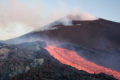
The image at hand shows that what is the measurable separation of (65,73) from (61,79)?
28.5 inches

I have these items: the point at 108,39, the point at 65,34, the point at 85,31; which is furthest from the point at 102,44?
the point at 65,34

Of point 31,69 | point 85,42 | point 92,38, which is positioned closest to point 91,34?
point 92,38

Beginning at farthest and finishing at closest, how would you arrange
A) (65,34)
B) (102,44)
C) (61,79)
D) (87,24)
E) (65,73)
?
(87,24) → (65,34) → (102,44) → (65,73) → (61,79)

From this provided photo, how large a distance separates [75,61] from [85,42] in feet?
18.3

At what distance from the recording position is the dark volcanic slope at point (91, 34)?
17.8m

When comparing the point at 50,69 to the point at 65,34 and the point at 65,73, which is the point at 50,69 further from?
the point at 65,34

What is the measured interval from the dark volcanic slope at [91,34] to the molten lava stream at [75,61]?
12.0 ft

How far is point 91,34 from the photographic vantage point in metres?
19.4

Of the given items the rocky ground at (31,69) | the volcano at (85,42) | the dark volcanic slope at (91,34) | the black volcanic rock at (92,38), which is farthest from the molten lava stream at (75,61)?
the dark volcanic slope at (91,34)

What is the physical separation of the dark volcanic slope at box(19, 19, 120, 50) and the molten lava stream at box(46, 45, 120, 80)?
3657 mm

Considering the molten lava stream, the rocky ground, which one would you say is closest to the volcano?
the molten lava stream

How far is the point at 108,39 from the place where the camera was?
61.1 feet

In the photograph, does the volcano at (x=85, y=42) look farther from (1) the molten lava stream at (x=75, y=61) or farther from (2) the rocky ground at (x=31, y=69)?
(2) the rocky ground at (x=31, y=69)

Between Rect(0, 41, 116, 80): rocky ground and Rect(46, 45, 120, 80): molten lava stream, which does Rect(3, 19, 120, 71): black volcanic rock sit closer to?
Rect(46, 45, 120, 80): molten lava stream
